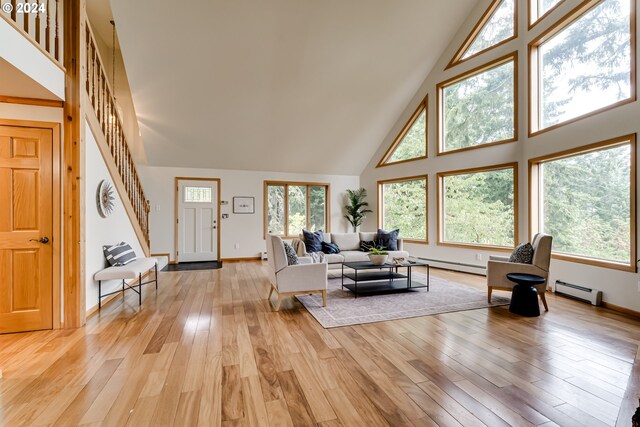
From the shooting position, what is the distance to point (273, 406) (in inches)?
68.6

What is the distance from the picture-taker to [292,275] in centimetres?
355

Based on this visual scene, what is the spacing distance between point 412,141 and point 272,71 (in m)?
3.64

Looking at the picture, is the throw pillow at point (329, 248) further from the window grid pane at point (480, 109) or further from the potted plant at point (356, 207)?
the window grid pane at point (480, 109)

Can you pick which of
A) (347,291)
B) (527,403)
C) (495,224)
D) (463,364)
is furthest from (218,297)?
(495,224)

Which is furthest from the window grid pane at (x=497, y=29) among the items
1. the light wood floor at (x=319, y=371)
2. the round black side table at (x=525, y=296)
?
the light wood floor at (x=319, y=371)

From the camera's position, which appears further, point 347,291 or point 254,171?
point 254,171

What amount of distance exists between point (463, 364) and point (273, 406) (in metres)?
1.47

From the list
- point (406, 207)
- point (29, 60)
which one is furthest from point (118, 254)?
point (406, 207)

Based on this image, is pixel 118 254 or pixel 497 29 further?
pixel 497 29

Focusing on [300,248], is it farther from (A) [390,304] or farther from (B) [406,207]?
(B) [406,207]

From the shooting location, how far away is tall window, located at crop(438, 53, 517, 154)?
521 cm

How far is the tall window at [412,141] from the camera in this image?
674 cm

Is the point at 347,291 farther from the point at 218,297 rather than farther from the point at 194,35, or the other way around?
the point at 194,35

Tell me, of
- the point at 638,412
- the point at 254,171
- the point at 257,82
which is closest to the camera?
the point at 638,412
